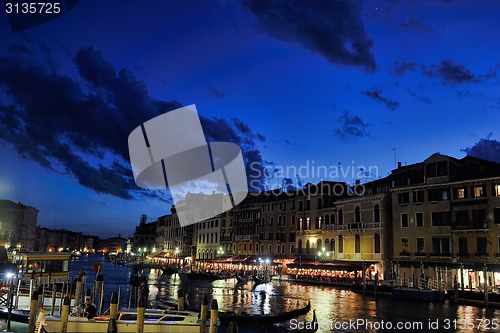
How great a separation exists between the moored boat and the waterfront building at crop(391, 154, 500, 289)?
1106 inches

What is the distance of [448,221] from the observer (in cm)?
4253

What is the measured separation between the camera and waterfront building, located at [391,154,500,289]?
39438 millimetres

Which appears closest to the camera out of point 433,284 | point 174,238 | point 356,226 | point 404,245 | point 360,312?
point 360,312

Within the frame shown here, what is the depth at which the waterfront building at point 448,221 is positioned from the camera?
129 feet

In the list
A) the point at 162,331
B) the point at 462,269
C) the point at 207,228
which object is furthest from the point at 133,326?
the point at 207,228

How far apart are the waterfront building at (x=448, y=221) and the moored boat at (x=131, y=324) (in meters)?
28.1

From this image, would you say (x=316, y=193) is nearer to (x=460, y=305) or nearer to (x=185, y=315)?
(x=460, y=305)

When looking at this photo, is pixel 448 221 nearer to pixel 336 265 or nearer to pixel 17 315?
pixel 336 265

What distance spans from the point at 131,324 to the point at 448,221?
33.8m

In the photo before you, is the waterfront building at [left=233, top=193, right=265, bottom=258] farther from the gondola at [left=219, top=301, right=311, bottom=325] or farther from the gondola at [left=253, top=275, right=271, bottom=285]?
the gondola at [left=219, top=301, right=311, bottom=325]

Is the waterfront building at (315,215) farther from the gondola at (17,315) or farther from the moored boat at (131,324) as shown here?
the gondola at (17,315)

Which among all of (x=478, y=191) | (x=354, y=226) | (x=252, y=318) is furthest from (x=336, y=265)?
(x=252, y=318)

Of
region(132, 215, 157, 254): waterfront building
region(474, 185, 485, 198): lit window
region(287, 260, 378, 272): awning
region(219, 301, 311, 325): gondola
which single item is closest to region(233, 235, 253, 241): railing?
region(287, 260, 378, 272): awning

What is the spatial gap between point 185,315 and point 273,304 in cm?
1603
